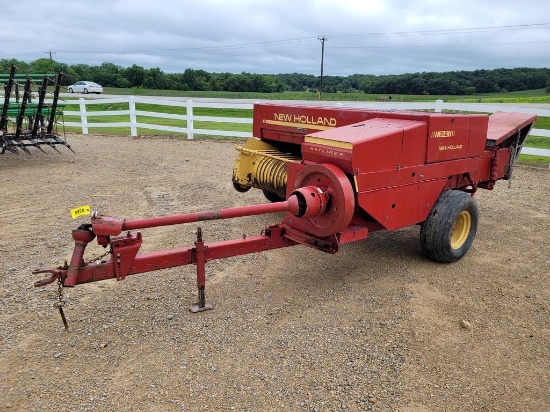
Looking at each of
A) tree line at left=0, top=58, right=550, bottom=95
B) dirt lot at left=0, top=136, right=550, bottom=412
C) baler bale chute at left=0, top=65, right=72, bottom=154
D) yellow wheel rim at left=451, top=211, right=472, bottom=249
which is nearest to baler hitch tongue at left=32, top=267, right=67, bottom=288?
dirt lot at left=0, top=136, right=550, bottom=412

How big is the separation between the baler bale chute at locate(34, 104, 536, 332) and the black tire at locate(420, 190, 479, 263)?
0.01 meters

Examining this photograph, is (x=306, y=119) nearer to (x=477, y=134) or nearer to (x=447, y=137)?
(x=447, y=137)

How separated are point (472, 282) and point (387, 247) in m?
1.10

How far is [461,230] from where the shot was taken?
5.00m

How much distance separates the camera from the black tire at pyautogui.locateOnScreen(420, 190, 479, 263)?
14.8ft

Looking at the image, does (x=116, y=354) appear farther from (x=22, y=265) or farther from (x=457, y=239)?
(x=457, y=239)

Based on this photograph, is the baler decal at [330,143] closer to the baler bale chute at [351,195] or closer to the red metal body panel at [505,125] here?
the baler bale chute at [351,195]

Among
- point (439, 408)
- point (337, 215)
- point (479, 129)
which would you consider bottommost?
point (439, 408)

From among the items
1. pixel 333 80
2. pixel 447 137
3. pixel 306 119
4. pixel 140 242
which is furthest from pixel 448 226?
pixel 333 80

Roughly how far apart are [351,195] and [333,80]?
6046 cm

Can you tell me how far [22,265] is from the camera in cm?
461

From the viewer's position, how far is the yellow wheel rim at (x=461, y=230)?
194 inches

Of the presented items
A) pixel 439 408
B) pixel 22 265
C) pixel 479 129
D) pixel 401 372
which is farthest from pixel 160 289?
pixel 479 129

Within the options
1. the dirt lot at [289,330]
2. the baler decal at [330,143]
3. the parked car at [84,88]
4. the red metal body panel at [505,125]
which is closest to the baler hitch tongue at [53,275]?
the dirt lot at [289,330]
